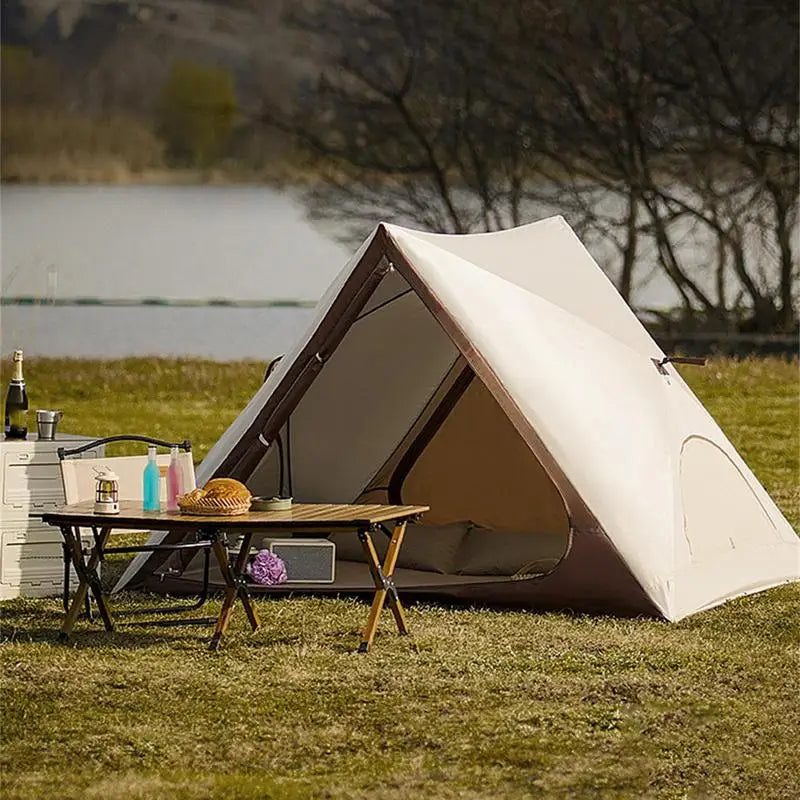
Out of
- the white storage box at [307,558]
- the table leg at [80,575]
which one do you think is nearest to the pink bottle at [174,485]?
the table leg at [80,575]

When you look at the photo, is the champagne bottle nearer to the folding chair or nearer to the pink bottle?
the folding chair

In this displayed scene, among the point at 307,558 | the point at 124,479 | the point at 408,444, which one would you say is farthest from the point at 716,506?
the point at 124,479

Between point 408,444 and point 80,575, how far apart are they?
1648 millimetres

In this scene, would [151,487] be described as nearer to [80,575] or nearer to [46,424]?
[80,575]

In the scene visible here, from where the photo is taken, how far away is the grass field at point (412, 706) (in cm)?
314

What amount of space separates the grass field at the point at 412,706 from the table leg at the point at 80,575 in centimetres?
6

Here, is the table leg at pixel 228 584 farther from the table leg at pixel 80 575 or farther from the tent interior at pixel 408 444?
the tent interior at pixel 408 444

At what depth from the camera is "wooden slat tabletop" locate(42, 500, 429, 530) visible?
13.1 feet

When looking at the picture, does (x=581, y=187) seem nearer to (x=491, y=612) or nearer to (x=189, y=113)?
(x=189, y=113)

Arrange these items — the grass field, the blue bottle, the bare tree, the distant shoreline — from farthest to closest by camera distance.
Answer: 1. the distant shoreline
2. the bare tree
3. the blue bottle
4. the grass field

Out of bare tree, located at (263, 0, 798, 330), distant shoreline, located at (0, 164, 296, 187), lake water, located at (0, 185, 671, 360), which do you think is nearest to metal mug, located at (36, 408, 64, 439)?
lake water, located at (0, 185, 671, 360)

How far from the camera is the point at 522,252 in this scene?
17.6 feet

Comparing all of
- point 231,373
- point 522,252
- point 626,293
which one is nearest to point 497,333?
point 522,252

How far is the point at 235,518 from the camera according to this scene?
13.3ft
